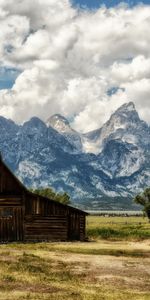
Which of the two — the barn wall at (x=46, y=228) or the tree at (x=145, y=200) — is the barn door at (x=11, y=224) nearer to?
the barn wall at (x=46, y=228)

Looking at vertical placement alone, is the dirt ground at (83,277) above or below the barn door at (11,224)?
below

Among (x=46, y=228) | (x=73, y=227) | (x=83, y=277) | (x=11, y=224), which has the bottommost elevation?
(x=83, y=277)

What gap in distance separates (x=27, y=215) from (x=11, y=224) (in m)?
2.12

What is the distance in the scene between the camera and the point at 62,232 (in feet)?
201

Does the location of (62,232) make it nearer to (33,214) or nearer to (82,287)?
(33,214)

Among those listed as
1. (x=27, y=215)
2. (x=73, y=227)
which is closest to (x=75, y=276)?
(x=27, y=215)

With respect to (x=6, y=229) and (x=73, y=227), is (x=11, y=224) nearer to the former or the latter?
(x=6, y=229)

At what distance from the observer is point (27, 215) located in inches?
2335

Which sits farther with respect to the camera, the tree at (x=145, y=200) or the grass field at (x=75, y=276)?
the tree at (x=145, y=200)

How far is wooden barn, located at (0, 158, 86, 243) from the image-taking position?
5847cm

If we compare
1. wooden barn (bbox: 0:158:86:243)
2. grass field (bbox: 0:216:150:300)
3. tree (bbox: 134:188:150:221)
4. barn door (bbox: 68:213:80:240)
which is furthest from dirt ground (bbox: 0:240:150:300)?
tree (bbox: 134:188:150:221)

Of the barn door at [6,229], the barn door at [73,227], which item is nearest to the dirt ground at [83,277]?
the barn door at [6,229]

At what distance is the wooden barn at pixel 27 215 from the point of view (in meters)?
58.5

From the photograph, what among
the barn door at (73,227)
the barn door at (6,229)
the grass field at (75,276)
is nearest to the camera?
the grass field at (75,276)
